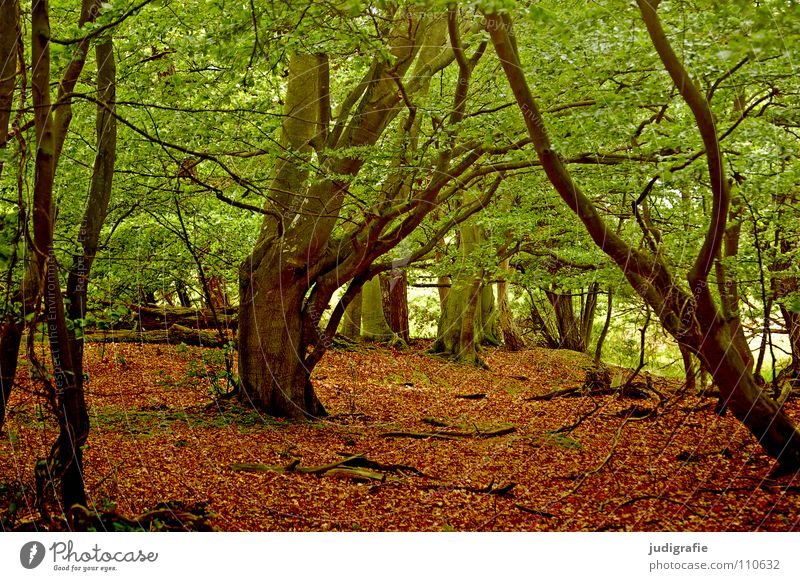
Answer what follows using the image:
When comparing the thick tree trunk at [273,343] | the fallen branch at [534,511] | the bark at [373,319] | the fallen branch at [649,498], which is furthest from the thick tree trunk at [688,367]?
the bark at [373,319]

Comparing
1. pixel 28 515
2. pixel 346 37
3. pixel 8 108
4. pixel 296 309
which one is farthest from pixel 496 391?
pixel 8 108

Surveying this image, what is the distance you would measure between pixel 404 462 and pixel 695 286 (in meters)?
3.91

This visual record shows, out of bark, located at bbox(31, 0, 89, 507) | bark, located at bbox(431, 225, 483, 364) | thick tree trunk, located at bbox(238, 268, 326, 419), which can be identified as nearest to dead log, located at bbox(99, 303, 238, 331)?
thick tree trunk, located at bbox(238, 268, 326, 419)

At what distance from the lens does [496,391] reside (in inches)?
611

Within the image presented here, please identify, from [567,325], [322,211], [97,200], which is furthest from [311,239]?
[567,325]

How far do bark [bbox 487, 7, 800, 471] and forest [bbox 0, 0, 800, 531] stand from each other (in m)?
0.03

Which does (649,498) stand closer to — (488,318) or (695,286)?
(695,286)

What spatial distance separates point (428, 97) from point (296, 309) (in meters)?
3.62

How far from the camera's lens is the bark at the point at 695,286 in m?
5.89

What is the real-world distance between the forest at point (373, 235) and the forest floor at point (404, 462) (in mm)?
44

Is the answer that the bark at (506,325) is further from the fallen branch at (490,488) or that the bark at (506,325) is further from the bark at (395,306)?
the fallen branch at (490,488)

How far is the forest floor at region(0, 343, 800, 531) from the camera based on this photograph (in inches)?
243

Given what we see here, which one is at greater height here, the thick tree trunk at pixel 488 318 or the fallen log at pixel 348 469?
the thick tree trunk at pixel 488 318

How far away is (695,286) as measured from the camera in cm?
617
